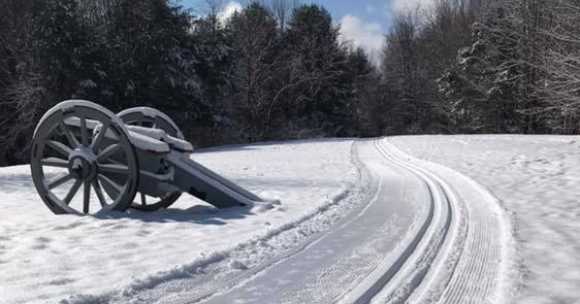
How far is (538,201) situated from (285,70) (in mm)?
30413

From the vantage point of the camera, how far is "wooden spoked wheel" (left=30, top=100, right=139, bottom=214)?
5.93 metres

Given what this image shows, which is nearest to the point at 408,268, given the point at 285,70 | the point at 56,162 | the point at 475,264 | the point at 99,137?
the point at 475,264

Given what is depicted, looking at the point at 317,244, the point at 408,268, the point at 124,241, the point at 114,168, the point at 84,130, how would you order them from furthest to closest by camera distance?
the point at 84,130
the point at 114,168
the point at 124,241
the point at 317,244
the point at 408,268

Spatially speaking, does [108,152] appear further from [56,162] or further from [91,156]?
[56,162]

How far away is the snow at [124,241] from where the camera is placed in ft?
11.3

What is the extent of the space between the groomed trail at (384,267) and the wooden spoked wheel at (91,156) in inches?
108

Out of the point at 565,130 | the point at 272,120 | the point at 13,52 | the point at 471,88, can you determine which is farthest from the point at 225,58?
the point at 565,130

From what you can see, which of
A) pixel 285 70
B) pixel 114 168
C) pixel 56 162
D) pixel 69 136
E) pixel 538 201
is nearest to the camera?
→ pixel 114 168

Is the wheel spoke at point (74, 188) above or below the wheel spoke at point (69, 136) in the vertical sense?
below

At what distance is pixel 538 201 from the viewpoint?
6902mm

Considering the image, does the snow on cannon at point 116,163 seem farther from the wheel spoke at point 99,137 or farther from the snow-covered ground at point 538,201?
the snow-covered ground at point 538,201

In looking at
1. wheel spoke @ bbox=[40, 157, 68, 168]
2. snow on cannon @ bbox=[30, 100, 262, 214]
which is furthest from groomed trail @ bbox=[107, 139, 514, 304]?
wheel spoke @ bbox=[40, 157, 68, 168]

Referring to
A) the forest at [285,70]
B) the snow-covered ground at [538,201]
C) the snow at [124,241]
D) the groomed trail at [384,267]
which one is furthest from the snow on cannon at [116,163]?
the forest at [285,70]

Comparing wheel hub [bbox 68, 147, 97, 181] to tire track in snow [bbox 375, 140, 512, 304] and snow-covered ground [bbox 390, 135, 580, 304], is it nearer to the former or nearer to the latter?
tire track in snow [bbox 375, 140, 512, 304]
